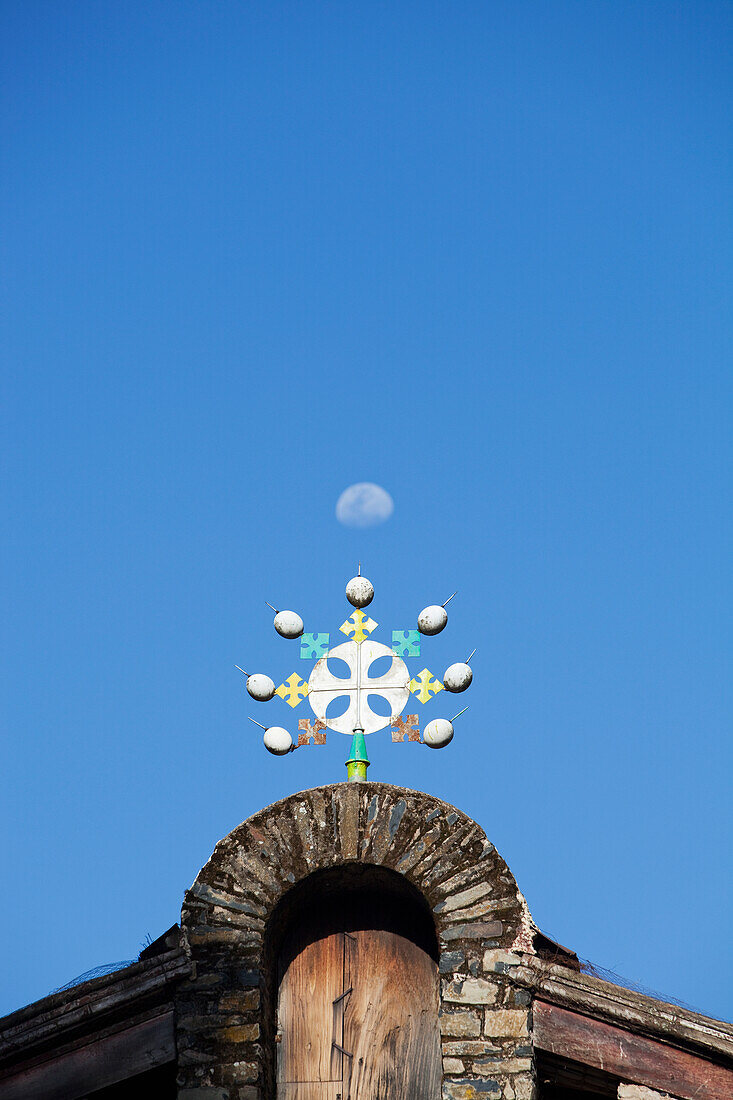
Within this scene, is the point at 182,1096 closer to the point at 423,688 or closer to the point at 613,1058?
the point at 613,1058

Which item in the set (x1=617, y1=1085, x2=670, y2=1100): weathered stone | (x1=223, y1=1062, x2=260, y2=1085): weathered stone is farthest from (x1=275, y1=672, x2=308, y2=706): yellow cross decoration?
(x1=617, y1=1085, x2=670, y2=1100): weathered stone

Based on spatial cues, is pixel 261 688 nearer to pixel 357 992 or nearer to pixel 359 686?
pixel 359 686

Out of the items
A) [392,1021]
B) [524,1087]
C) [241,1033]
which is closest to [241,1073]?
[241,1033]

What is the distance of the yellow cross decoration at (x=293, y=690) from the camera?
8.08 m

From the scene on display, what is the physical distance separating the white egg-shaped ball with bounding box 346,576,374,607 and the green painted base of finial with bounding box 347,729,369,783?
34.6 inches

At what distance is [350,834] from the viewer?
701cm

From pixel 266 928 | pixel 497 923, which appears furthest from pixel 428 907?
pixel 266 928

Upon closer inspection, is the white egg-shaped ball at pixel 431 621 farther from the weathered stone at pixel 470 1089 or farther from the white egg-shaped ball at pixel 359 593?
the weathered stone at pixel 470 1089

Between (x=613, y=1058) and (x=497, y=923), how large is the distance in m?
0.85

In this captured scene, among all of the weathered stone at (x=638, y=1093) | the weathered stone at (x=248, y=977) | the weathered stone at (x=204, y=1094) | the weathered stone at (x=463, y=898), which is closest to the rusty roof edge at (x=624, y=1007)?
the weathered stone at (x=638, y=1093)

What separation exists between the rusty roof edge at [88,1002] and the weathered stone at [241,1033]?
353mm

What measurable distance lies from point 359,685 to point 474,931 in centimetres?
181

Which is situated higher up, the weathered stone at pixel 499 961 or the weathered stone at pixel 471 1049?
the weathered stone at pixel 499 961

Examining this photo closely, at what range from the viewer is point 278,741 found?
7.93 metres
